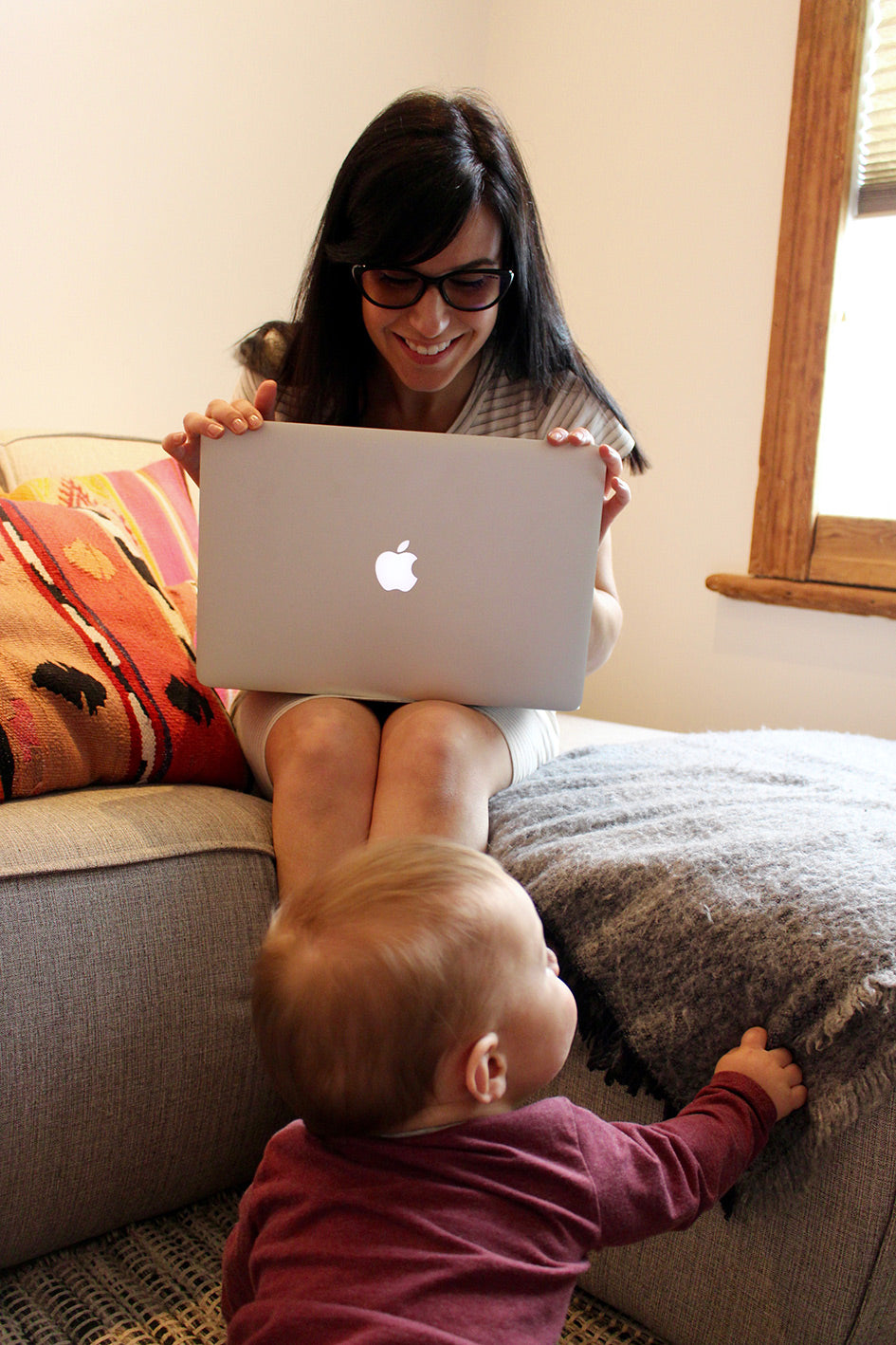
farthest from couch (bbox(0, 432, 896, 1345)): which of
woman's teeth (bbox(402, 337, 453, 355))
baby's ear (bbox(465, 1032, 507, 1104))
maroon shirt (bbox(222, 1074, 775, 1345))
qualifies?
woman's teeth (bbox(402, 337, 453, 355))

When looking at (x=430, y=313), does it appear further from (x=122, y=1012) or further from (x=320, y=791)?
(x=122, y=1012)

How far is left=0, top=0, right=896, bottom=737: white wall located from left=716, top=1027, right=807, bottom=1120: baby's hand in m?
1.36

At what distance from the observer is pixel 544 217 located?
2586 millimetres

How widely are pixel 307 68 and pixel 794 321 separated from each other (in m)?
1.12

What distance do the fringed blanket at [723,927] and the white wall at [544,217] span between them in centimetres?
115

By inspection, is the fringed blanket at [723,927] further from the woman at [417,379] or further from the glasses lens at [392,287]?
the glasses lens at [392,287]

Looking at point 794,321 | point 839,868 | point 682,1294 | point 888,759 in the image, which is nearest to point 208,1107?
point 682,1294

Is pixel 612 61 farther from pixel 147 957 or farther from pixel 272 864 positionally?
pixel 147 957

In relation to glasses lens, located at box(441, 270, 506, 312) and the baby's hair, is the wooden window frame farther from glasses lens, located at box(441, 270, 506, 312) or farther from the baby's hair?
the baby's hair

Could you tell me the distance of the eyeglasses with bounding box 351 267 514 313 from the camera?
118cm

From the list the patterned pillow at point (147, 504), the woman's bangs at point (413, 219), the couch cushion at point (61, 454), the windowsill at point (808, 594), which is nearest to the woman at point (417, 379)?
the woman's bangs at point (413, 219)

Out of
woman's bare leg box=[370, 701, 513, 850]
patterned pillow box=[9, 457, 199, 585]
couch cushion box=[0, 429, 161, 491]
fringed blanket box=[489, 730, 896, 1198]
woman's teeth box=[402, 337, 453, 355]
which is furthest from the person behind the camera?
couch cushion box=[0, 429, 161, 491]

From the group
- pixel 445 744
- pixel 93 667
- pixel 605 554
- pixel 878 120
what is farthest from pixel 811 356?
pixel 93 667

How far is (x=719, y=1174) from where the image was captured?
793 mm
